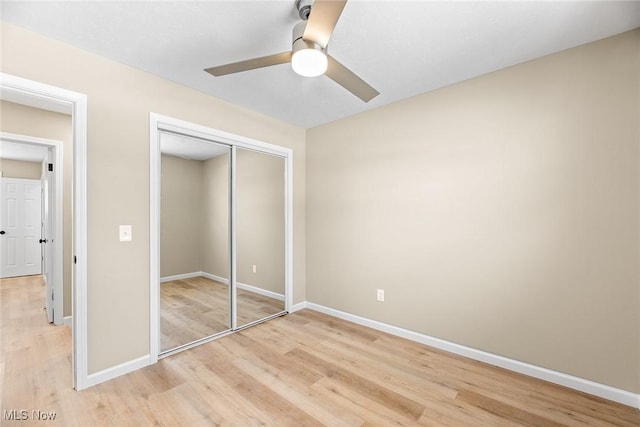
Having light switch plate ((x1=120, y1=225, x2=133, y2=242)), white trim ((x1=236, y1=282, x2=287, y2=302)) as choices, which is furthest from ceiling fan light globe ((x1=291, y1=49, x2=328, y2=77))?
white trim ((x1=236, y1=282, x2=287, y2=302))

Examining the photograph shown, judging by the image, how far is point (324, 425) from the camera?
165 cm

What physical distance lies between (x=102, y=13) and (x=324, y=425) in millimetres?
2915

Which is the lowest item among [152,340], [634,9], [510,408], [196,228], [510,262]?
[510,408]

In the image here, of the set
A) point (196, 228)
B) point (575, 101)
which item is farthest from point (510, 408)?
point (196, 228)

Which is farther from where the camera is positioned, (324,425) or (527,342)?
(527,342)

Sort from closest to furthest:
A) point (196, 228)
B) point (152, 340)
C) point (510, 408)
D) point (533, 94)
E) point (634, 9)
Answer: point (634, 9) → point (510, 408) → point (533, 94) → point (152, 340) → point (196, 228)

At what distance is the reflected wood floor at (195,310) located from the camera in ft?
8.33

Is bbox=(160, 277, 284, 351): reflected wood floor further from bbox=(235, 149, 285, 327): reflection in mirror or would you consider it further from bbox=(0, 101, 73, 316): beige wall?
bbox=(0, 101, 73, 316): beige wall

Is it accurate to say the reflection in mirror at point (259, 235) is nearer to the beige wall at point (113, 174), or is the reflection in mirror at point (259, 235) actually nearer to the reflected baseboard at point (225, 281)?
the reflected baseboard at point (225, 281)

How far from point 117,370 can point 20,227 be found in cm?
628

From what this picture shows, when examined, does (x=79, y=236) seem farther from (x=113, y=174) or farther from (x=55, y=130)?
(x=55, y=130)

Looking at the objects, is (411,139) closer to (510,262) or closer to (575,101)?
(575,101)

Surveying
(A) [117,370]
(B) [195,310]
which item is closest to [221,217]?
(B) [195,310]

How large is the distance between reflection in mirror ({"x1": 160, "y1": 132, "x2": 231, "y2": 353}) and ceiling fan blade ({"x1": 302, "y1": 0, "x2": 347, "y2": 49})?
181 cm
